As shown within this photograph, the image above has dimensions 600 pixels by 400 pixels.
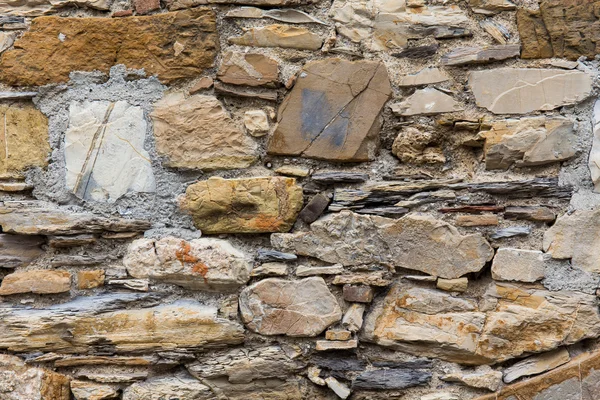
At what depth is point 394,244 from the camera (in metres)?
1.74

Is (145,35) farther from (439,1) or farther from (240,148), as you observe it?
(439,1)

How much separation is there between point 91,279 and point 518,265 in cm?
121

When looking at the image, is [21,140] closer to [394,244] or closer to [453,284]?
[394,244]

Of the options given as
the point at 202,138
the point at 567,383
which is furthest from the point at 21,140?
the point at 567,383

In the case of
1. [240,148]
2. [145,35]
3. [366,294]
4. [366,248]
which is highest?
[145,35]

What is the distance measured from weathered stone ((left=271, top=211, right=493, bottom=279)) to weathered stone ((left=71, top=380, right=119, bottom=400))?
2.12 feet

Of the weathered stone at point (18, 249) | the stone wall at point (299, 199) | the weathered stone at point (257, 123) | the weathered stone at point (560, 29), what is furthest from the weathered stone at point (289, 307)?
the weathered stone at point (560, 29)

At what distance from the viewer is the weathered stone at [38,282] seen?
6.11 ft

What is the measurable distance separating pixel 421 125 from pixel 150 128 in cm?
79

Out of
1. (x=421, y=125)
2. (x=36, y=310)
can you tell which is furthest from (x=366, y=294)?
(x=36, y=310)

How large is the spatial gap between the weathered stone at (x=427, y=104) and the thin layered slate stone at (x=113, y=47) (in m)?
0.57

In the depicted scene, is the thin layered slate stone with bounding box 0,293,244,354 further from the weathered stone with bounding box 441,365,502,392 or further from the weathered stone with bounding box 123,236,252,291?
the weathered stone with bounding box 441,365,502,392

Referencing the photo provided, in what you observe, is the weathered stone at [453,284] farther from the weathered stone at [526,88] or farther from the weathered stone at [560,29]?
the weathered stone at [560,29]

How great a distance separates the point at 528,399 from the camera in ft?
5.41
